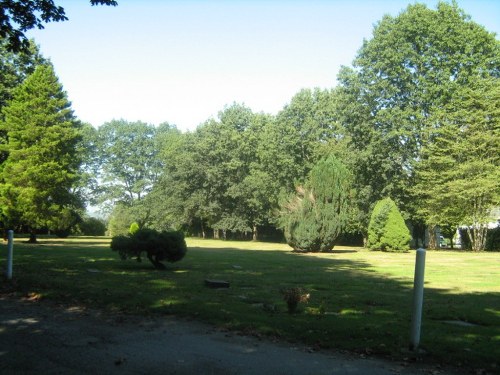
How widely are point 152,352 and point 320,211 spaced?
2555cm

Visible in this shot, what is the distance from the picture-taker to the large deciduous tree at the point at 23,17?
11.5 meters

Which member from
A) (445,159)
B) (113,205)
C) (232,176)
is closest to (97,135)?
(113,205)

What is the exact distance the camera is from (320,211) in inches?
1196

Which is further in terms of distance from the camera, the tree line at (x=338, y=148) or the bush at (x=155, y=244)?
the tree line at (x=338, y=148)

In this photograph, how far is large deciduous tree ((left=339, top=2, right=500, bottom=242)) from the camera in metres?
39.2

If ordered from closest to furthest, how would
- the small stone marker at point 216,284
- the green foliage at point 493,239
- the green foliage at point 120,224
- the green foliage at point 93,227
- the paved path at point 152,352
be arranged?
1. the paved path at point 152,352
2. the small stone marker at point 216,284
3. the green foliage at point 493,239
4. the green foliage at point 120,224
5. the green foliage at point 93,227

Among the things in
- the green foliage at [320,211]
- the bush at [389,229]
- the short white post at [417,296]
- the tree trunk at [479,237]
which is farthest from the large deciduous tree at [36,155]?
the tree trunk at [479,237]

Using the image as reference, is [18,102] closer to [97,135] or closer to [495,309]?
[495,309]

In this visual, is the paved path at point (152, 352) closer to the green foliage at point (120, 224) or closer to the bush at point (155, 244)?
the bush at point (155, 244)

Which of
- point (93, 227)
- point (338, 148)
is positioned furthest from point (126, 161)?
point (338, 148)

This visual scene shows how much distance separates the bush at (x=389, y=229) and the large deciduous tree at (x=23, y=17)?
2672 centimetres

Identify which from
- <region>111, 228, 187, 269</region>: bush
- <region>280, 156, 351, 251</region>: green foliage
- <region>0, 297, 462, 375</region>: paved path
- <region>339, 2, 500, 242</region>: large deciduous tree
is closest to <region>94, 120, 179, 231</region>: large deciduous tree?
<region>339, 2, 500, 242</region>: large deciduous tree

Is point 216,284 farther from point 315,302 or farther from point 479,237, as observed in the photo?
point 479,237

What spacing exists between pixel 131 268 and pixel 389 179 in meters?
30.9
